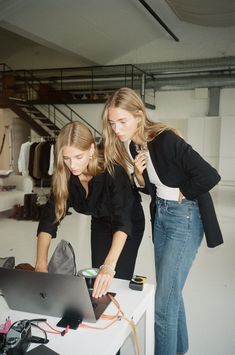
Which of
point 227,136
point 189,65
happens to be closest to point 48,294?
point 227,136

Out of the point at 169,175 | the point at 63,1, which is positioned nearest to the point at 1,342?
the point at 169,175

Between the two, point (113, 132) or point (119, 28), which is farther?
point (119, 28)

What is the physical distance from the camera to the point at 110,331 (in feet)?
3.50

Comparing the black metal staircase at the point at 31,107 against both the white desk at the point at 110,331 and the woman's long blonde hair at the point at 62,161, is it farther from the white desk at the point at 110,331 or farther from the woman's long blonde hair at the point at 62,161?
the white desk at the point at 110,331

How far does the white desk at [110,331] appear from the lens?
3.23 ft

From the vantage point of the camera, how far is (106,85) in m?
10.1

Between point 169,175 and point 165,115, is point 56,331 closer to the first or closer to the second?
point 169,175

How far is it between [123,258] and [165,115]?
904cm

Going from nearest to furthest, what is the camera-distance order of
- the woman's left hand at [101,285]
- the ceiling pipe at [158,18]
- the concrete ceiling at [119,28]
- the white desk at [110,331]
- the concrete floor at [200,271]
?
the white desk at [110,331]
the woman's left hand at [101,285]
the concrete floor at [200,271]
the concrete ceiling at [119,28]
the ceiling pipe at [158,18]

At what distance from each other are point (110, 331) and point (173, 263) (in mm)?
604

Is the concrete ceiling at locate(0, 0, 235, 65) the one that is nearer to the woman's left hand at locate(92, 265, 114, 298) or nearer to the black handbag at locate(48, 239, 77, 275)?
the black handbag at locate(48, 239, 77, 275)

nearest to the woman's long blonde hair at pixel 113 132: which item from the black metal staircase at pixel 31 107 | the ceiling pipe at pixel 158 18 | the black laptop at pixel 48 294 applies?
the black laptop at pixel 48 294

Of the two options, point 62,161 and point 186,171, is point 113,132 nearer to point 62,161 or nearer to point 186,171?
point 62,161

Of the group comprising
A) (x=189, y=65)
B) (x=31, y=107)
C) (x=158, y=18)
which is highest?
(x=158, y=18)
